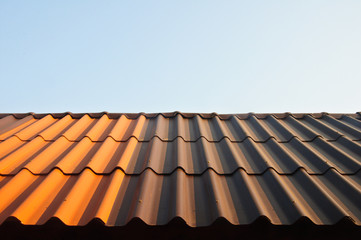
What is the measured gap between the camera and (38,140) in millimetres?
2727

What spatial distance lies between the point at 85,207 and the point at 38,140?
149 cm

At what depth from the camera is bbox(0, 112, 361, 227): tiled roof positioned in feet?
5.05

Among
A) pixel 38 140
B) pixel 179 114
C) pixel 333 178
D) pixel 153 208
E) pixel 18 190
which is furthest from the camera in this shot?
pixel 179 114

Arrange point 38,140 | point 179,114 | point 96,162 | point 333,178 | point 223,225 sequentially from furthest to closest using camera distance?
point 179,114
point 38,140
point 96,162
point 333,178
point 223,225

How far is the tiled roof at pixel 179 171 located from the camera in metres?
1.54

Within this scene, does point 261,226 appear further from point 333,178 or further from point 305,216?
point 333,178

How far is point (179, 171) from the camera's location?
6.61ft

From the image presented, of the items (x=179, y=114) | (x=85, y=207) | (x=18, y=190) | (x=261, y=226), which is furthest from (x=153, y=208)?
(x=179, y=114)

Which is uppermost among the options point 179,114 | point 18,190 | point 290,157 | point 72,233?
point 179,114

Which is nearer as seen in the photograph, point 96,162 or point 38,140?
point 96,162

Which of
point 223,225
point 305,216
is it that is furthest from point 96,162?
point 305,216

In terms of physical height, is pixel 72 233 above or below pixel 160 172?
below

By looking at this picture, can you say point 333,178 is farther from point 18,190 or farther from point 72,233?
point 18,190

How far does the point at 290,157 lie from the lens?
2.33 metres
